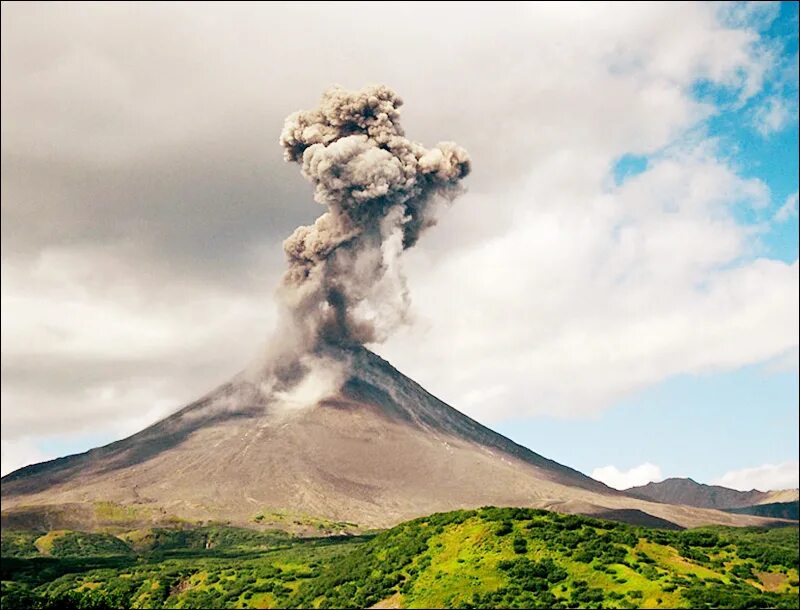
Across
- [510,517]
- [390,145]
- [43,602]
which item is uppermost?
[390,145]

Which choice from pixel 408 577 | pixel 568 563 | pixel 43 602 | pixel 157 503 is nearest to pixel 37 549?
pixel 157 503

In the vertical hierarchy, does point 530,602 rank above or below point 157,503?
below

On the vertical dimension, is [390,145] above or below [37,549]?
above

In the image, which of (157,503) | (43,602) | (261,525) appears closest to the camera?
(43,602)

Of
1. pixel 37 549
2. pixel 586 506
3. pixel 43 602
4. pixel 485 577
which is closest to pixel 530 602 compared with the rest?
pixel 485 577

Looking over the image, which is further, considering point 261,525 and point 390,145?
point 390,145

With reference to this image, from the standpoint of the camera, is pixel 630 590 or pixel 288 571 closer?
pixel 630 590

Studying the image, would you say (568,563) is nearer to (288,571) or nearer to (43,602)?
(288,571)

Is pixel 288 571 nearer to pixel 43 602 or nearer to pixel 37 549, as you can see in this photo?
pixel 43 602

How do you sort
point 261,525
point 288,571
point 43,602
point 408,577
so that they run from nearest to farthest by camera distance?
point 408,577 < point 43,602 < point 288,571 < point 261,525
